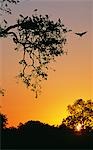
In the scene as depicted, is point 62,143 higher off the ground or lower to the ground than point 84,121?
lower

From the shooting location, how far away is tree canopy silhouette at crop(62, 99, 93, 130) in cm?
7506

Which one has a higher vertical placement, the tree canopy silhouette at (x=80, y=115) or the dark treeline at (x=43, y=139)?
the tree canopy silhouette at (x=80, y=115)

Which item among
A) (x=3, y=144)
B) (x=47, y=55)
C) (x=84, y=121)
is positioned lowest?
(x=3, y=144)

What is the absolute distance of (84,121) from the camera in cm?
7706

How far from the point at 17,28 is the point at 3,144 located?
6.77 m

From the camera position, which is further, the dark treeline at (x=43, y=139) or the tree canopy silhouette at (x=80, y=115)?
the tree canopy silhouette at (x=80, y=115)

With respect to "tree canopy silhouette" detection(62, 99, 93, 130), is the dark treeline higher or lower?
lower

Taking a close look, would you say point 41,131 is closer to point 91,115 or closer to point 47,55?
point 47,55

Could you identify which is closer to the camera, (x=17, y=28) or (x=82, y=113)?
(x=17, y=28)

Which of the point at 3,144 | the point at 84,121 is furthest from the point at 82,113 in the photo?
the point at 3,144

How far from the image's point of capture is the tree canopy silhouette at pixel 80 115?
75.1 meters

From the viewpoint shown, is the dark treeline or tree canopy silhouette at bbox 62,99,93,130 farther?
tree canopy silhouette at bbox 62,99,93,130

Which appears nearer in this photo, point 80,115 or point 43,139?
point 43,139

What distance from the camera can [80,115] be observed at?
7694 centimetres
